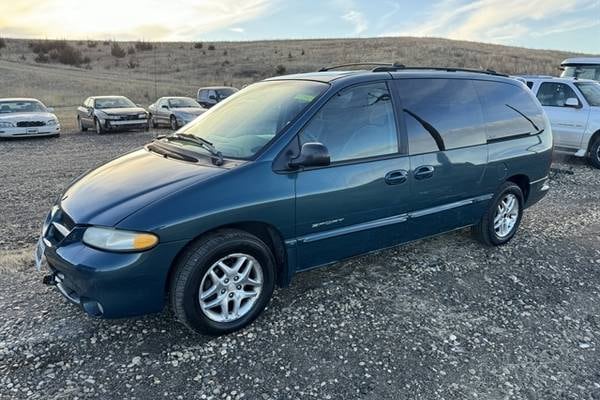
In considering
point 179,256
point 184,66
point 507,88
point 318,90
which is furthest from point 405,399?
point 184,66

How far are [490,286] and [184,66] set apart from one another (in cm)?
4778

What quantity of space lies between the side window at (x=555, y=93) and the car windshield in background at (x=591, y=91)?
23 centimetres

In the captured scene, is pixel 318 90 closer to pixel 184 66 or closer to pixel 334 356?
pixel 334 356

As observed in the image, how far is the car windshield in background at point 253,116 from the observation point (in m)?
3.54

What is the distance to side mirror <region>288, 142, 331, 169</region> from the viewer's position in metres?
3.24

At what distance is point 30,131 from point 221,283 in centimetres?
1399

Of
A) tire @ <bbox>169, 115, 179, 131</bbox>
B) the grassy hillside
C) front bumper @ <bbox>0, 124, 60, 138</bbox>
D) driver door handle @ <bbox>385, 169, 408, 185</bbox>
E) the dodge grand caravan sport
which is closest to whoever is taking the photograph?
the dodge grand caravan sport

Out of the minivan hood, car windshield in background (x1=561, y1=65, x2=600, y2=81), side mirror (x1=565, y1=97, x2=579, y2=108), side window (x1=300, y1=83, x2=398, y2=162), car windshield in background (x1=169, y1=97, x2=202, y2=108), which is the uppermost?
car windshield in background (x1=561, y1=65, x2=600, y2=81)

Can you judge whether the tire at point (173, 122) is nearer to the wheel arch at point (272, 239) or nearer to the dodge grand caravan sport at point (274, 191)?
the dodge grand caravan sport at point (274, 191)

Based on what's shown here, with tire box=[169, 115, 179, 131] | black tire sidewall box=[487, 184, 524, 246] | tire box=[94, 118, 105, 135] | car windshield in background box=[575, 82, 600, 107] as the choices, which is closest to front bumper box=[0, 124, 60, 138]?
tire box=[94, 118, 105, 135]

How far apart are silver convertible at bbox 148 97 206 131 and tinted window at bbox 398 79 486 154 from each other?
13.3 m

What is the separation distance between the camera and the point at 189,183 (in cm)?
308

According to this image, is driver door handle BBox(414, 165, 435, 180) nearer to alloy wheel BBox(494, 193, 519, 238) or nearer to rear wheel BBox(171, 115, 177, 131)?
alloy wheel BBox(494, 193, 519, 238)

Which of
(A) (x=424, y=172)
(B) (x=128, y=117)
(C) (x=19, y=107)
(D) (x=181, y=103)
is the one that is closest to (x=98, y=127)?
(B) (x=128, y=117)
